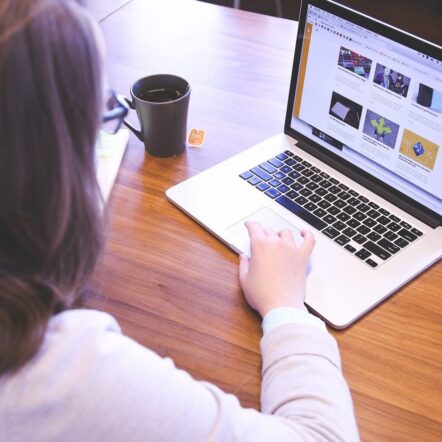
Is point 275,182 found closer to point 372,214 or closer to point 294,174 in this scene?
point 294,174

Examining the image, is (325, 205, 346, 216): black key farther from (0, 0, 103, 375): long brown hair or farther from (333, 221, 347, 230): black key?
(0, 0, 103, 375): long brown hair

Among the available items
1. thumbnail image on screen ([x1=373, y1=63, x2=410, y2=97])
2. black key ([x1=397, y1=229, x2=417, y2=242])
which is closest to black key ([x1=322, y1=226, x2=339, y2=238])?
black key ([x1=397, y1=229, x2=417, y2=242])

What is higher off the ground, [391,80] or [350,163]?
[391,80]

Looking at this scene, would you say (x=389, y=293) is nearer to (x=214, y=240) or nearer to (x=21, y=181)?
(x=214, y=240)

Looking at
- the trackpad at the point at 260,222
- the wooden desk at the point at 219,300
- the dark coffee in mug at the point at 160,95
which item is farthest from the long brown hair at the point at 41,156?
the dark coffee in mug at the point at 160,95

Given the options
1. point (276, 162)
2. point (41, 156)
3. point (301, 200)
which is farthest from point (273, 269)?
point (41, 156)

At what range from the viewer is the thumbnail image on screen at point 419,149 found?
897 mm

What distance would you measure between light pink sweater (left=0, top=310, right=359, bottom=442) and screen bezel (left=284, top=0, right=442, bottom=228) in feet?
1.45

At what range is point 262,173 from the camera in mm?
1052

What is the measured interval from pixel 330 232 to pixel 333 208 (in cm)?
6

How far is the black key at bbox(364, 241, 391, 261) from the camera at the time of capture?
889mm

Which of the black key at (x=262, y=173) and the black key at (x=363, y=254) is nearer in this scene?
the black key at (x=363, y=254)

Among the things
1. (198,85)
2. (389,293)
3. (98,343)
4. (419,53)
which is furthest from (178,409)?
(198,85)

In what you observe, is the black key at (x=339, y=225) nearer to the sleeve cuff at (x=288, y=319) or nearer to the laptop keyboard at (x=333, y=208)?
the laptop keyboard at (x=333, y=208)
